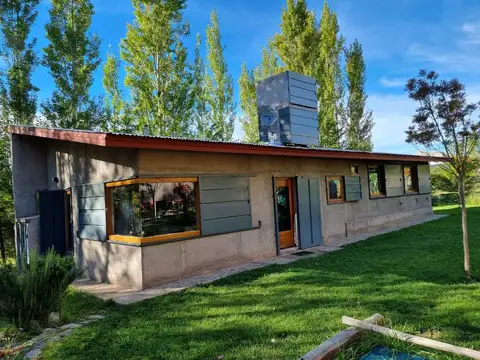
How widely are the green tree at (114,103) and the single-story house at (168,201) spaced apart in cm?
845

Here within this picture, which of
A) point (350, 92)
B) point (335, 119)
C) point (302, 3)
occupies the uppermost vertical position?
point (302, 3)

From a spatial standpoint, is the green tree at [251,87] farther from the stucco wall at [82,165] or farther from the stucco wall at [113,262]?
the stucco wall at [113,262]

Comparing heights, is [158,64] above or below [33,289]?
above

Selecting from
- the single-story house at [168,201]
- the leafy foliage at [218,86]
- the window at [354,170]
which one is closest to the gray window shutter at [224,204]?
the single-story house at [168,201]

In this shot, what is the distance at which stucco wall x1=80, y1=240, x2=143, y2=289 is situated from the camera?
5777mm

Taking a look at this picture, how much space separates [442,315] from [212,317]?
2481 millimetres

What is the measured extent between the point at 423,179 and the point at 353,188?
6042 mm

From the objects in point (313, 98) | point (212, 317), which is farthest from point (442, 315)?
point (313, 98)

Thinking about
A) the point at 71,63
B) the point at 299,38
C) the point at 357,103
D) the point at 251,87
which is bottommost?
the point at 357,103

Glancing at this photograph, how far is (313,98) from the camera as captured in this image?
35.1 feet

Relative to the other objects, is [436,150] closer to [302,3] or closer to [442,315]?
[442,315]

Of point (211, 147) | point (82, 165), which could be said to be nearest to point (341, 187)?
point (211, 147)

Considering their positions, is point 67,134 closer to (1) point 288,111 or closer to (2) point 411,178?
(1) point 288,111

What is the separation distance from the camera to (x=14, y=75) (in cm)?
1374
